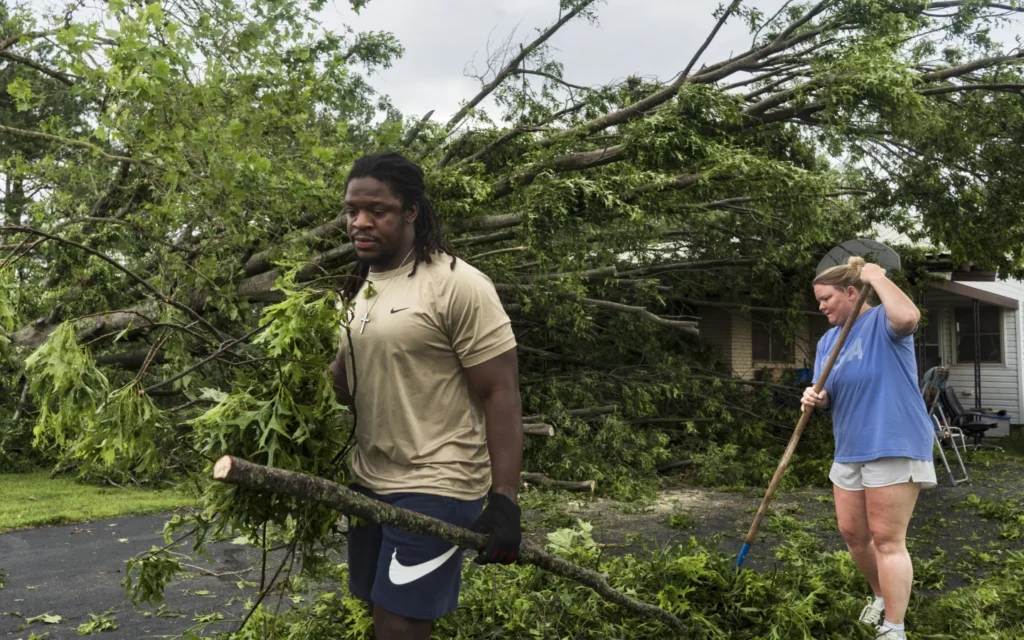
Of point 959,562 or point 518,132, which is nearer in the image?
point 959,562

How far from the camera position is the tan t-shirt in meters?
2.44

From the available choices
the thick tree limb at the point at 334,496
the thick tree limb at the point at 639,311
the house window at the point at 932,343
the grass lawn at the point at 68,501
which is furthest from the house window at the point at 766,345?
the thick tree limb at the point at 334,496

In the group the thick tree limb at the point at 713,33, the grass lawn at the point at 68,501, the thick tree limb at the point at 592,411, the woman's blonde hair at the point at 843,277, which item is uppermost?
the thick tree limb at the point at 713,33

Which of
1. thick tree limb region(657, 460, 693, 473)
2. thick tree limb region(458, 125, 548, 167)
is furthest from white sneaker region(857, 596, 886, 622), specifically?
thick tree limb region(657, 460, 693, 473)

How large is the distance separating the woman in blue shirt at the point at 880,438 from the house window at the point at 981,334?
16649 mm

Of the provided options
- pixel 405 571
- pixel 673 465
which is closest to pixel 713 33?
pixel 673 465

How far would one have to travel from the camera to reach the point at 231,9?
683 cm

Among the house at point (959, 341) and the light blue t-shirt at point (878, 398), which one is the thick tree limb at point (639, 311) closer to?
the light blue t-shirt at point (878, 398)

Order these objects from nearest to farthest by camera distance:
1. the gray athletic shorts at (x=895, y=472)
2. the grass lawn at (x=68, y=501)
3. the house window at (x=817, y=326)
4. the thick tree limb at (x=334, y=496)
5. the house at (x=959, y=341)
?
the thick tree limb at (x=334, y=496), the gray athletic shorts at (x=895, y=472), the grass lawn at (x=68, y=501), the house at (x=959, y=341), the house window at (x=817, y=326)

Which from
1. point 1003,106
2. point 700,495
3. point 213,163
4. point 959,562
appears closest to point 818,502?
point 700,495

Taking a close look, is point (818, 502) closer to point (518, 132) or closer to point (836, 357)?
point (518, 132)

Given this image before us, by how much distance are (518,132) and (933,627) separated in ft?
19.6

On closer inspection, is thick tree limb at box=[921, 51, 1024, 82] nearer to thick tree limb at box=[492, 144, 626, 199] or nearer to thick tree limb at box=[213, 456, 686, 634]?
thick tree limb at box=[492, 144, 626, 199]

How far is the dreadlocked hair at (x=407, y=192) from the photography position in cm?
261
